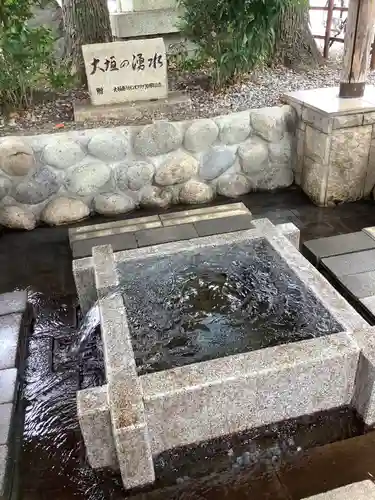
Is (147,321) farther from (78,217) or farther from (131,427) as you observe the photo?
(78,217)

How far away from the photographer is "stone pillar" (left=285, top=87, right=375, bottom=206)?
4328 mm

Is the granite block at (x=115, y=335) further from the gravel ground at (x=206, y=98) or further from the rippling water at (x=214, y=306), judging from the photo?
the gravel ground at (x=206, y=98)

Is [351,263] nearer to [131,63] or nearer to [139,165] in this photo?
[139,165]

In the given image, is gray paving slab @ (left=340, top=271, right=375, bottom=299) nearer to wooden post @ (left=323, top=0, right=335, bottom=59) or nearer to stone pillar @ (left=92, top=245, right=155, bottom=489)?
stone pillar @ (left=92, top=245, right=155, bottom=489)

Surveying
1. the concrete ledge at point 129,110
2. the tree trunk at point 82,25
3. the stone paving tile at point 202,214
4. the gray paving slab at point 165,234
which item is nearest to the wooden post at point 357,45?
the concrete ledge at point 129,110

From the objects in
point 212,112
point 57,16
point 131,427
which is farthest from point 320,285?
point 57,16

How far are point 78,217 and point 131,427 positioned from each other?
2991 millimetres

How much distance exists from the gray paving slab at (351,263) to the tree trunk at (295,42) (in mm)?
4072

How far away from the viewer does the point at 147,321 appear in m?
2.60

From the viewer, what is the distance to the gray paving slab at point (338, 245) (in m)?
3.29

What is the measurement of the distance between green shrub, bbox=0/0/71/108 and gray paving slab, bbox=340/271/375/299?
12.7 feet

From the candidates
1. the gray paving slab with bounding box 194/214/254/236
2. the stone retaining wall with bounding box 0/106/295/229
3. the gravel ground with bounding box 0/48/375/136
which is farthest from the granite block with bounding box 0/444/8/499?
the gravel ground with bounding box 0/48/375/136

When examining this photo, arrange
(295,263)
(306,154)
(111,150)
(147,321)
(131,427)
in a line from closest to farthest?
(131,427) → (147,321) → (295,263) → (111,150) → (306,154)

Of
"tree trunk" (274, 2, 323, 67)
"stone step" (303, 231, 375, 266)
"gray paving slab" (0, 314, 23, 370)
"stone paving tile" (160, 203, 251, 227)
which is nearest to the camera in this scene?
"gray paving slab" (0, 314, 23, 370)
